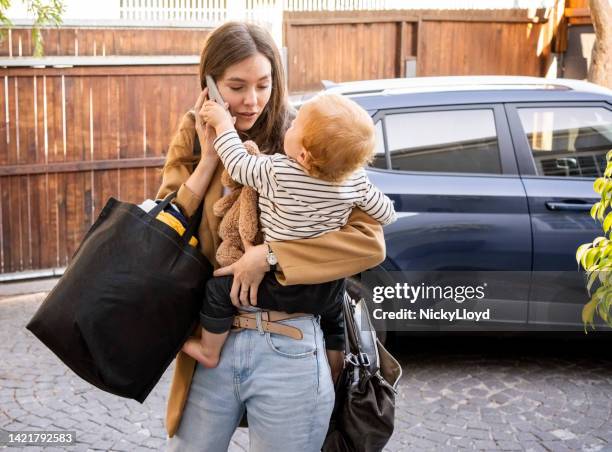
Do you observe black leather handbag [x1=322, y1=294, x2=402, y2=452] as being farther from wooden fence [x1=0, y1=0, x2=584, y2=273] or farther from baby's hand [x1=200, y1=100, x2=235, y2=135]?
wooden fence [x1=0, y1=0, x2=584, y2=273]

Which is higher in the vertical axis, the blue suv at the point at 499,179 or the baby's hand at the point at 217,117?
the baby's hand at the point at 217,117

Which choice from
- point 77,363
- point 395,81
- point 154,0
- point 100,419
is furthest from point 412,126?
point 154,0

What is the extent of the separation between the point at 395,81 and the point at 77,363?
455cm

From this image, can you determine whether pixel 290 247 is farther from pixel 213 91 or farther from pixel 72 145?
pixel 72 145

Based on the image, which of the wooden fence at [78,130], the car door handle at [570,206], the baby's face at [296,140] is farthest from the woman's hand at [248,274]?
the wooden fence at [78,130]

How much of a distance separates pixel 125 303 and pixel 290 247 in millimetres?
447

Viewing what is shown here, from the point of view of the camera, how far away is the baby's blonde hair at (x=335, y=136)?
7.04ft

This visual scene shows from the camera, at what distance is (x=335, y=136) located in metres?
2.14

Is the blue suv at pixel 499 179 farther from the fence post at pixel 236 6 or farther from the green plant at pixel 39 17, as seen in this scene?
the fence post at pixel 236 6

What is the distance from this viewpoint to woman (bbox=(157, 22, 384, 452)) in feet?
7.38

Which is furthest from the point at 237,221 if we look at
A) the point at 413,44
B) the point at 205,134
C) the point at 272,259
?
the point at 413,44

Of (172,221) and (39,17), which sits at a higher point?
(39,17)

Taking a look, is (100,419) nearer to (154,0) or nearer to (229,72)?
(229,72)

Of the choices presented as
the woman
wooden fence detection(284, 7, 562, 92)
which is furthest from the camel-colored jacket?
wooden fence detection(284, 7, 562, 92)
